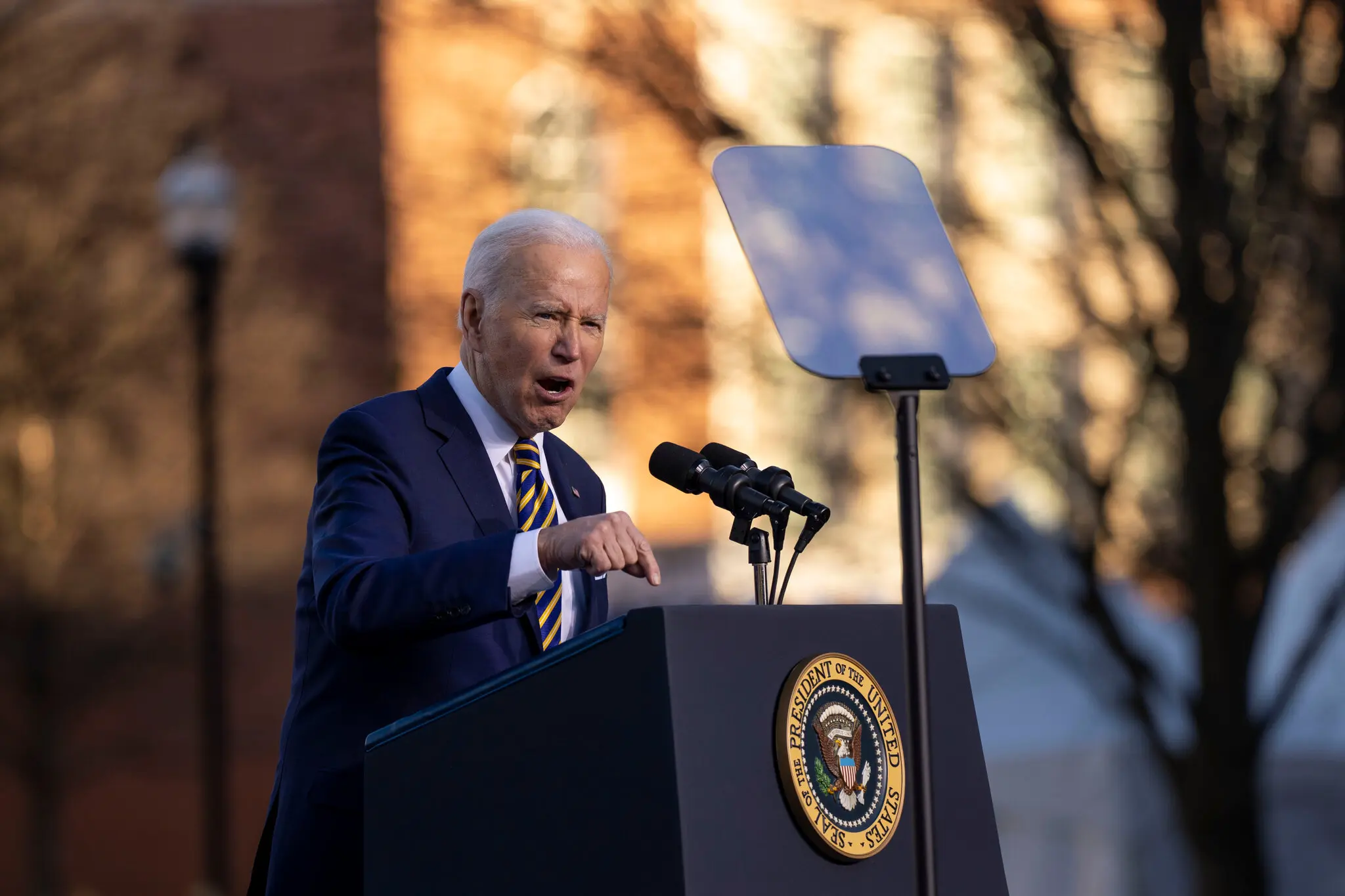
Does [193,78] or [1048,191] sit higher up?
[193,78]

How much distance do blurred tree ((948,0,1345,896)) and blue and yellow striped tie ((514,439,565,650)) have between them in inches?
194

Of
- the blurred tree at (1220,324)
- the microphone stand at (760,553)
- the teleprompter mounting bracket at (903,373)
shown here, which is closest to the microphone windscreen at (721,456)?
the microphone stand at (760,553)

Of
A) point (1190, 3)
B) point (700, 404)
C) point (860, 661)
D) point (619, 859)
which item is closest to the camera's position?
point (619, 859)

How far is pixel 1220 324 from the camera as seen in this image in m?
7.54

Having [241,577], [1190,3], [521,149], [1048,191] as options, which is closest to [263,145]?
[241,577]

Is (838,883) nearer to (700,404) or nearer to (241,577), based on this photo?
(700,404)

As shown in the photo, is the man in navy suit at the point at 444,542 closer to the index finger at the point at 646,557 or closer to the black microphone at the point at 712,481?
the index finger at the point at 646,557

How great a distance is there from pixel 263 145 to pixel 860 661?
52.1 ft

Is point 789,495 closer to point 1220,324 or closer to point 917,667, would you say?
point 917,667

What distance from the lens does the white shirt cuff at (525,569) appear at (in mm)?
2652

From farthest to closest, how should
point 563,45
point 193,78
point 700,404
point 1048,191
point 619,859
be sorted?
point 193,78, point 1048,191, point 700,404, point 563,45, point 619,859

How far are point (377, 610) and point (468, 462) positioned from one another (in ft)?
1.73

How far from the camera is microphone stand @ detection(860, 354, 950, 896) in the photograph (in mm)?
2215

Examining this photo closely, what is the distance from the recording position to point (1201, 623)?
297 inches
